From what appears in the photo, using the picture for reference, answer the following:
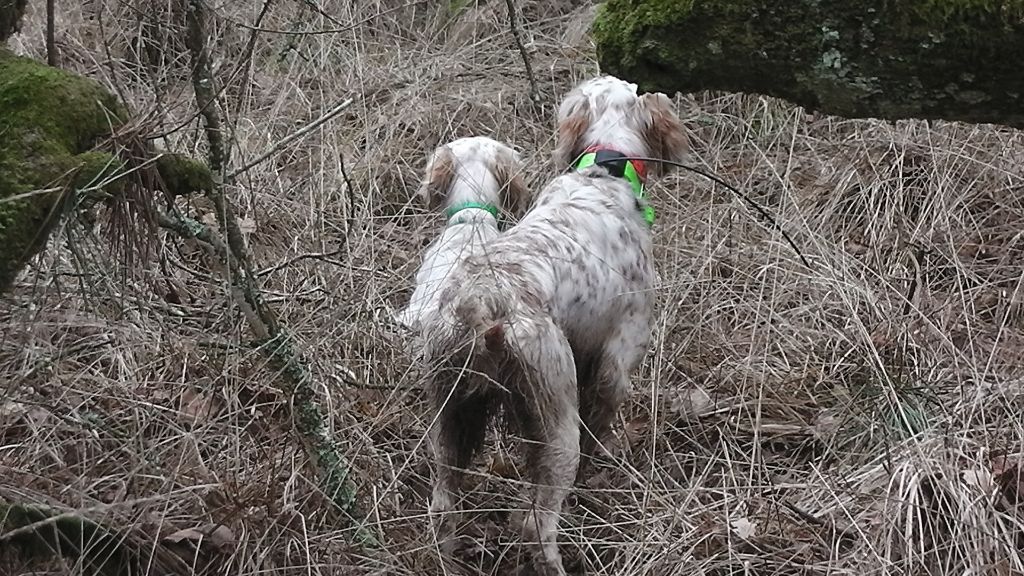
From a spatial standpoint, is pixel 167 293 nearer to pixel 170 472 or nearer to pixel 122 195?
pixel 170 472

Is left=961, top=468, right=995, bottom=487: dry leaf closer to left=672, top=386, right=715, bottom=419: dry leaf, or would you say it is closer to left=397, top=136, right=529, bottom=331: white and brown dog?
left=672, top=386, right=715, bottom=419: dry leaf

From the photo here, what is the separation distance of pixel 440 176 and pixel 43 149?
2680mm

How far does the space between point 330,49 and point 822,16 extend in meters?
5.10

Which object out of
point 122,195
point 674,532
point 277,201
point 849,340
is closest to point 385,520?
point 674,532

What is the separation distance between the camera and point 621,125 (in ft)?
14.1

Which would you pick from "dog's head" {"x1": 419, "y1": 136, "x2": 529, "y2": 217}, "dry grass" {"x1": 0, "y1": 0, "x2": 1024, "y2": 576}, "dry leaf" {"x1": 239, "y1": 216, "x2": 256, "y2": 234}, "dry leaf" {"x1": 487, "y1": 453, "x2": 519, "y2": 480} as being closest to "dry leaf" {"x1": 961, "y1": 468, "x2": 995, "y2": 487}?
"dry grass" {"x1": 0, "y1": 0, "x2": 1024, "y2": 576}

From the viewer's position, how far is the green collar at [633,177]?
4043 millimetres

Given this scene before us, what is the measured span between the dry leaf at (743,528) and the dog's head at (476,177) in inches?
74.0

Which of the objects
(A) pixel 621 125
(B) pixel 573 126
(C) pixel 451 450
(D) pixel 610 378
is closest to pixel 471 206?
(B) pixel 573 126

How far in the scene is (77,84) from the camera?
7.88 ft

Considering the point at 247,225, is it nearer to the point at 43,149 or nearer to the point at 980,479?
the point at 43,149

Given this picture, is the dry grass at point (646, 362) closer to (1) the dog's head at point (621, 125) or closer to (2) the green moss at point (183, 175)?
(2) the green moss at point (183, 175)

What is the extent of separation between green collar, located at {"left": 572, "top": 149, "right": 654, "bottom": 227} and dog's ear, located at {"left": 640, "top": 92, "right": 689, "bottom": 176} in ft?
0.61

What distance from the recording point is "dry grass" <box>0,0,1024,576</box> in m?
3.06
